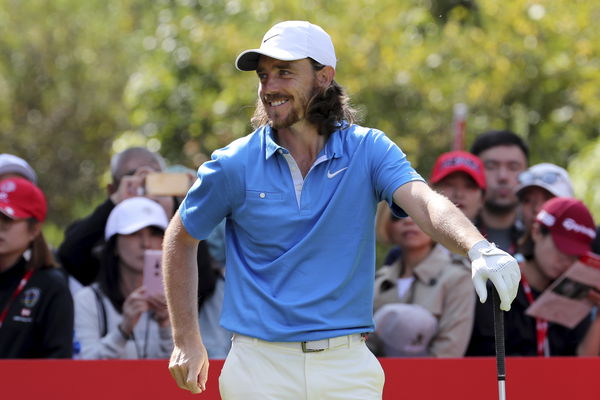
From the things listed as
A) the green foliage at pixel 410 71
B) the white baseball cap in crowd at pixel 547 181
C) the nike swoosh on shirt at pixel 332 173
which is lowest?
the nike swoosh on shirt at pixel 332 173

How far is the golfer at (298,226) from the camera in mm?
4371

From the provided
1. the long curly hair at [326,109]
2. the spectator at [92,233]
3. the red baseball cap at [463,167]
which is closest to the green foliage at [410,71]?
the red baseball cap at [463,167]

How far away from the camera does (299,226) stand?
440 centimetres

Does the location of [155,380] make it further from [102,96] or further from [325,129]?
[102,96]

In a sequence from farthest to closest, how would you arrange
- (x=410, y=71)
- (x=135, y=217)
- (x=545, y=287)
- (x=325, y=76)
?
1. (x=410, y=71)
2. (x=135, y=217)
3. (x=545, y=287)
4. (x=325, y=76)

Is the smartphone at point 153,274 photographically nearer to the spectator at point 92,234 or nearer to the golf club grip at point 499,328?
the spectator at point 92,234

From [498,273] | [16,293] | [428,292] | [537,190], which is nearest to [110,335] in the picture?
[16,293]

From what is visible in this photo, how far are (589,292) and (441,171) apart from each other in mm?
1406

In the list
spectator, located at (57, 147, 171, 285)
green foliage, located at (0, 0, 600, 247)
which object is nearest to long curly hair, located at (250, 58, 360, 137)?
spectator, located at (57, 147, 171, 285)

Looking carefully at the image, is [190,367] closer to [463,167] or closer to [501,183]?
[463,167]

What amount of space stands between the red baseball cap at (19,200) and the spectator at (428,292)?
6.57 ft

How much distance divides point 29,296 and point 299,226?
259 cm

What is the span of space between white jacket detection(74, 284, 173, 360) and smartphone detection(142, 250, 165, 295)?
164 millimetres

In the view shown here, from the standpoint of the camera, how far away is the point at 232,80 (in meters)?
14.0
